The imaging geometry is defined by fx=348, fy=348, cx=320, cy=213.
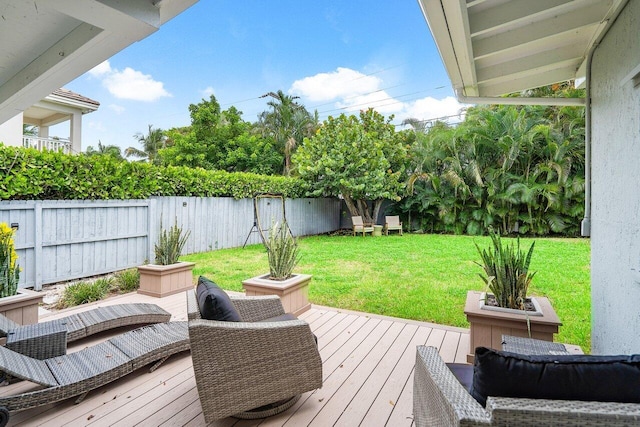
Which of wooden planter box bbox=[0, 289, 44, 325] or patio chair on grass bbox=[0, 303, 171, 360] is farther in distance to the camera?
wooden planter box bbox=[0, 289, 44, 325]

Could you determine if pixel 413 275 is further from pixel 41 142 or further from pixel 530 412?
pixel 41 142

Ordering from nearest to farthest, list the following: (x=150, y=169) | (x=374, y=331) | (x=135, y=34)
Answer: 1. (x=135, y=34)
2. (x=374, y=331)
3. (x=150, y=169)

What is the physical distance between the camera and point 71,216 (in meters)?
5.32

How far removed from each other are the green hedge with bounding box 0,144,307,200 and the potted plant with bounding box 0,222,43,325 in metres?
1.62

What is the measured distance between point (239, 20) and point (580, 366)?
2982 centimetres

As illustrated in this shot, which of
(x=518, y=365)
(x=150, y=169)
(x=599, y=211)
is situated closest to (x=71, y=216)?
(x=150, y=169)

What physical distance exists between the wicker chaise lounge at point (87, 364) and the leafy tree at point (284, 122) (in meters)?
19.0

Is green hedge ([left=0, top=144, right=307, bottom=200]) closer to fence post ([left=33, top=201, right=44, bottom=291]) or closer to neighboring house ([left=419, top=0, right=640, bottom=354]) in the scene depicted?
fence post ([left=33, top=201, right=44, bottom=291])

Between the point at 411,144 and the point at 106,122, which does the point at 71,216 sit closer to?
the point at 411,144

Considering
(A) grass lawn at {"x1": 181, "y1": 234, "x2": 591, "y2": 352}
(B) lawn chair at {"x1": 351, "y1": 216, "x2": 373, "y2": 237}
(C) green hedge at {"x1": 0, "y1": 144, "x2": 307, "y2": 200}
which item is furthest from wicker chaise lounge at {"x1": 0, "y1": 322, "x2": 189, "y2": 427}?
(B) lawn chair at {"x1": 351, "y1": 216, "x2": 373, "y2": 237}

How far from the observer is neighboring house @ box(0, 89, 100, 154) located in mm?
8445

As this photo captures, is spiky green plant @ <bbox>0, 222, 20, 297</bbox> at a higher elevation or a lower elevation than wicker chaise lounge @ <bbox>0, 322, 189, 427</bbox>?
higher

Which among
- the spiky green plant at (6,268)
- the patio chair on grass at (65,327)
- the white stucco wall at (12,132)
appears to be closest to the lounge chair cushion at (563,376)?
the patio chair on grass at (65,327)

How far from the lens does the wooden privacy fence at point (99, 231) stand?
483cm
